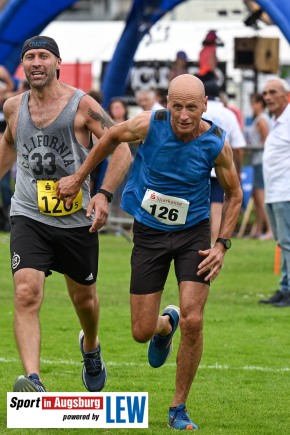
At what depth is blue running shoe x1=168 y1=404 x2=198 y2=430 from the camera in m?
6.98

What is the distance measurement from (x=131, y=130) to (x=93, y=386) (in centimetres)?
190

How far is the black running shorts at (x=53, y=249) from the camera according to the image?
24.2 ft

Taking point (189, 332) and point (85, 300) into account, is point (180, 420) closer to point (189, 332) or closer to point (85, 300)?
point (189, 332)

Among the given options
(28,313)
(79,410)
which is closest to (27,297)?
(28,313)

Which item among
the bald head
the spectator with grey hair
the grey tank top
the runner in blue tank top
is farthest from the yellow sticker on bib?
the spectator with grey hair

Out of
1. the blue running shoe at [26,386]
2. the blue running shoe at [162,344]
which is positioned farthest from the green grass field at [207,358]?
the blue running shoe at [26,386]

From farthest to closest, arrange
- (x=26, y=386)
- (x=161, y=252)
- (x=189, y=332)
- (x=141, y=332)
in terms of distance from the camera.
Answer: (x=141, y=332) → (x=161, y=252) → (x=189, y=332) → (x=26, y=386)

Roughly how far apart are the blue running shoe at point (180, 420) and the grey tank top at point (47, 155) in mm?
1360

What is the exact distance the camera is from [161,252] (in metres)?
7.25

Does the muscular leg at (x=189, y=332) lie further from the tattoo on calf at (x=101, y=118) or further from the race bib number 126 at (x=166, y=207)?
the tattoo on calf at (x=101, y=118)

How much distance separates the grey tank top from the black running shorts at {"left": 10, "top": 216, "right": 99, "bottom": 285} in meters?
0.05

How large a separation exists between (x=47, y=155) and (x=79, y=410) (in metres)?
1.88

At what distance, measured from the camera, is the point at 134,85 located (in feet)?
91.5

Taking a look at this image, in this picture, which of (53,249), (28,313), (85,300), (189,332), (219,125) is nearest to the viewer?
(189,332)
